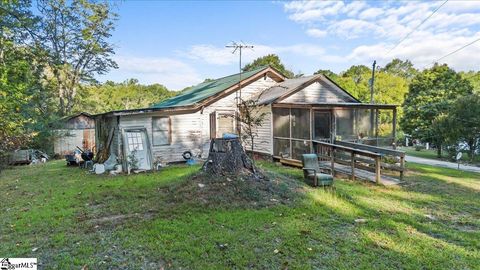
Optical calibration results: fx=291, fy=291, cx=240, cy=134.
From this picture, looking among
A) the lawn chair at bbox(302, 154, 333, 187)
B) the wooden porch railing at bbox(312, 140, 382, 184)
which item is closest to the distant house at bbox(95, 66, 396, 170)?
the wooden porch railing at bbox(312, 140, 382, 184)

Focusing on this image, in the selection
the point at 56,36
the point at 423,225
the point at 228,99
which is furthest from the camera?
the point at 56,36

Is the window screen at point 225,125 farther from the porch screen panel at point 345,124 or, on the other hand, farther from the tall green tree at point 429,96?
the tall green tree at point 429,96

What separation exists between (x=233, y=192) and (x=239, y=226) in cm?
164

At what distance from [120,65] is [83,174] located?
2244 cm

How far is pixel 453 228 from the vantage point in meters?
5.44

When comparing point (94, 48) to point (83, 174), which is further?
point (94, 48)

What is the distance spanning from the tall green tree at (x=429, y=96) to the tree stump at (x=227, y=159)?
26602 mm

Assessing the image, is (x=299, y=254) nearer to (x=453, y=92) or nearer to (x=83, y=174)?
(x=83, y=174)

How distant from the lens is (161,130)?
527 inches

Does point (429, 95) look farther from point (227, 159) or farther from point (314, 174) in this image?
point (227, 159)

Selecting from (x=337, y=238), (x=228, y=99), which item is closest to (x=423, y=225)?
(x=337, y=238)

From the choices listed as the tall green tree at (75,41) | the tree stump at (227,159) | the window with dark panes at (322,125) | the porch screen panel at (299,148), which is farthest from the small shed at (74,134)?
the tree stump at (227,159)

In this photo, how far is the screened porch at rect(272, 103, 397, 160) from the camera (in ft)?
40.8

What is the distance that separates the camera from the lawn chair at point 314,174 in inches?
327
